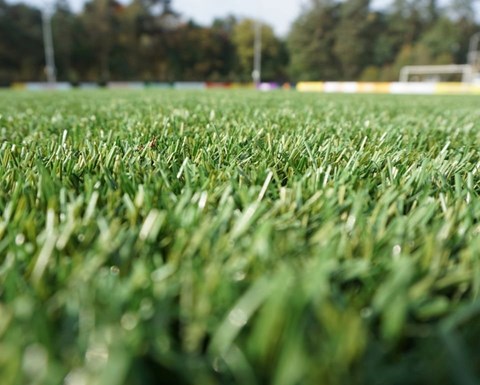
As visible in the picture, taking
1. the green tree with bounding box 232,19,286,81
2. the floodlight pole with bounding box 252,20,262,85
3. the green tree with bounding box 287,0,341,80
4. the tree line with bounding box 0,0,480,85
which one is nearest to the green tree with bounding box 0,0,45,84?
the tree line with bounding box 0,0,480,85

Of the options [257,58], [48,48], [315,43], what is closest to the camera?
[48,48]

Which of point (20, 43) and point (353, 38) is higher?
point (353, 38)

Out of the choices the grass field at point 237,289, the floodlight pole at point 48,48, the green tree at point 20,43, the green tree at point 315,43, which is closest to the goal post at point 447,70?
the green tree at point 315,43

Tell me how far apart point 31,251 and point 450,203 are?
695 millimetres

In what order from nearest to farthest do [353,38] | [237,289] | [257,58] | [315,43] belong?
[237,289], [257,58], [353,38], [315,43]

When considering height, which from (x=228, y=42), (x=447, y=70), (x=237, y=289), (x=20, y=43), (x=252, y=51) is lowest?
(x=237, y=289)

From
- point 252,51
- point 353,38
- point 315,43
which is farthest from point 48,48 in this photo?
point 353,38

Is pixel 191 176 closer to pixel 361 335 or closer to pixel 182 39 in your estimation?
pixel 361 335

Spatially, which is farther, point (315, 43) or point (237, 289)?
point (315, 43)

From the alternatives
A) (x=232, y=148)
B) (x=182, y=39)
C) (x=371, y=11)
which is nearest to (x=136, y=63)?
(x=182, y=39)

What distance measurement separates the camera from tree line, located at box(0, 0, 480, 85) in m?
39.1

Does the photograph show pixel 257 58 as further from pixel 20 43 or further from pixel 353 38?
pixel 20 43

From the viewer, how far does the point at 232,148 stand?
4.05 feet

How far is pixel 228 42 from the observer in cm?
4731
